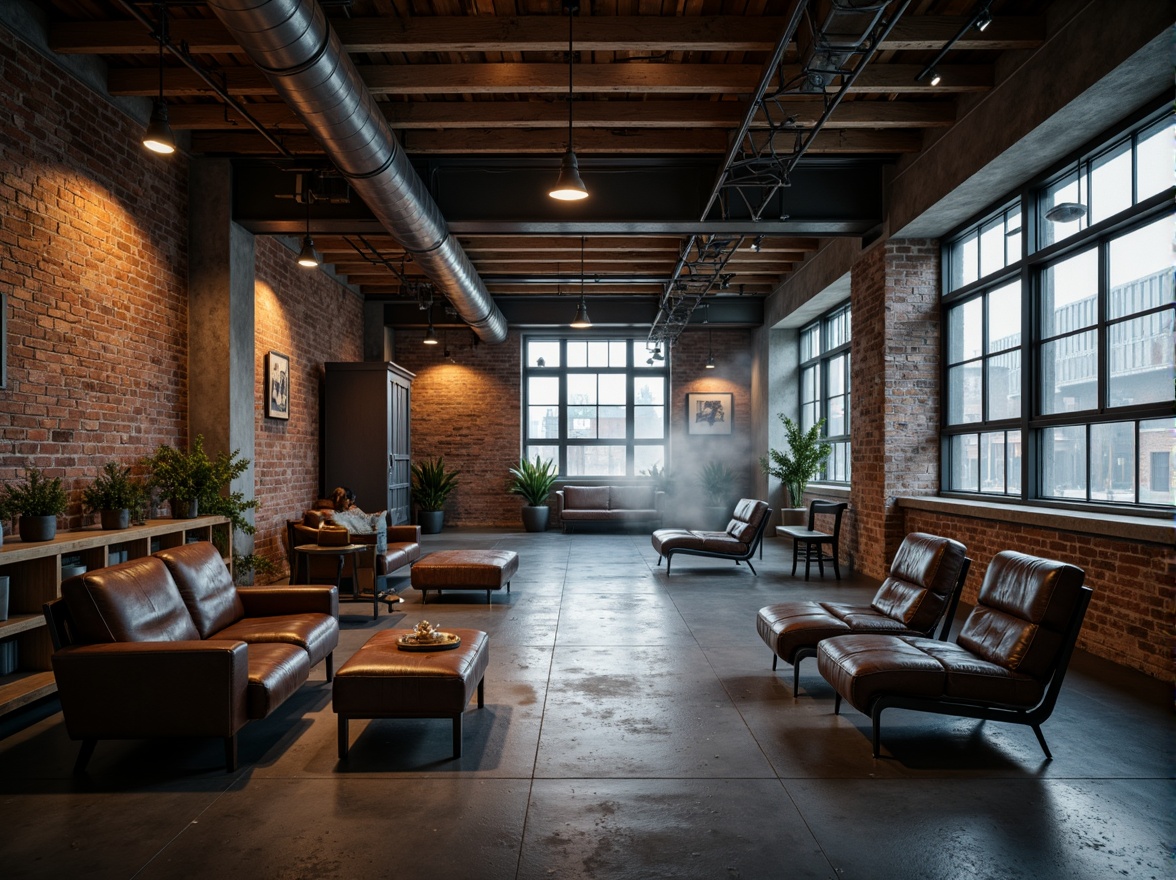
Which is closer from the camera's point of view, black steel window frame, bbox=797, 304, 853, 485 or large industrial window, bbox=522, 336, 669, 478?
black steel window frame, bbox=797, 304, 853, 485

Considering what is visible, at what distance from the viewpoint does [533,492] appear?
14.1 m

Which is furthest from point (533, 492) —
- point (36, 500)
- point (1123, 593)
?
point (1123, 593)

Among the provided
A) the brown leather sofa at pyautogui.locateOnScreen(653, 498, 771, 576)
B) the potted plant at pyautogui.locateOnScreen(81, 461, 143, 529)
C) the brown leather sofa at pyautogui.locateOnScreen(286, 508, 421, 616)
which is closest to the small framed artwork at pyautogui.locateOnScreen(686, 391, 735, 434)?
the brown leather sofa at pyautogui.locateOnScreen(653, 498, 771, 576)

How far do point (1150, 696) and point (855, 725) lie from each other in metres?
1.82

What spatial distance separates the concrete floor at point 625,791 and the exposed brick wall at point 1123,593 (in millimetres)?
200

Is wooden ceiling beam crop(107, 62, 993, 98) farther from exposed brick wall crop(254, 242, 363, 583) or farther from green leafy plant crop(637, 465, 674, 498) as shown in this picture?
green leafy plant crop(637, 465, 674, 498)

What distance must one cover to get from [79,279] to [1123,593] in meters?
7.27

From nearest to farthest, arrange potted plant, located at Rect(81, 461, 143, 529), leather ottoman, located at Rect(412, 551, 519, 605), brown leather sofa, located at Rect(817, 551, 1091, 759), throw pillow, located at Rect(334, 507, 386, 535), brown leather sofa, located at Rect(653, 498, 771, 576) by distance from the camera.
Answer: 1. brown leather sofa, located at Rect(817, 551, 1091, 759)
2. potted plant, located at Rect(81, 461, 143, 529)
3. leather ottoman, located at Rect(412, 551, 519, 605)
4. throw pillow, located at Rect(334, 507, 386, 535)
5. brown leather sofa, located at Rect(653, 498, 771, 576)

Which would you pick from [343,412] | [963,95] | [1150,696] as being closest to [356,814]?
[1150,696]

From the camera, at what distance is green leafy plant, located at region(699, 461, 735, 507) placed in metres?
14.4

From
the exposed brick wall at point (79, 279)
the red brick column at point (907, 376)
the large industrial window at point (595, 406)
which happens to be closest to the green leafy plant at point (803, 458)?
the red brick column at point (907, 376)

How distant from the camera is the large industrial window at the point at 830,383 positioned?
11076mm

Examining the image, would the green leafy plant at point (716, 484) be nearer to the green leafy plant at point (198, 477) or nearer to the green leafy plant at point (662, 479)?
the green leafy plant at point (662, 479)

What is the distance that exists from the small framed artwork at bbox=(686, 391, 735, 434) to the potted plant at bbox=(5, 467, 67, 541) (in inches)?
446
